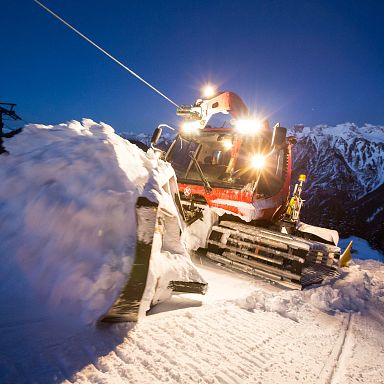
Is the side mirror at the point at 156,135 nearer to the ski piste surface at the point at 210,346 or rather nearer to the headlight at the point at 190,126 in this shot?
the headlight at the point at 190,126

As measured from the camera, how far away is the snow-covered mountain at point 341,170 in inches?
2827

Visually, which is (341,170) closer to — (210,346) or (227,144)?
(227,144)

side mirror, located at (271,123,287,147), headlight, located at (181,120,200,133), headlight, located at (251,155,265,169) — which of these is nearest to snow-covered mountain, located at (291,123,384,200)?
headlight, located at (181,120,200,133)

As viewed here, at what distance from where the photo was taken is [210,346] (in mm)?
2238

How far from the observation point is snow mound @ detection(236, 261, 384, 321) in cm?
351

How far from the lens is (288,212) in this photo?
7328mm

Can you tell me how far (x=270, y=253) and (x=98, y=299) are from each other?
3.90 m

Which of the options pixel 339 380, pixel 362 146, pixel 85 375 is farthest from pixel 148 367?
pixel 362 146

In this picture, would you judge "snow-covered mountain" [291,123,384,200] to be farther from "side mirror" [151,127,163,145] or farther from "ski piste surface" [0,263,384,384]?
"ski piste surface" [0,263,384,384]

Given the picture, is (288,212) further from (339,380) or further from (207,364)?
(207,364)

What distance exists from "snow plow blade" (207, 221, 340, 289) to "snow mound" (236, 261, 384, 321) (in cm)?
32

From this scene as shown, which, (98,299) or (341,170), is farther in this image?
(341,170)

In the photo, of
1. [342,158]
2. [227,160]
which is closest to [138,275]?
[227,160]

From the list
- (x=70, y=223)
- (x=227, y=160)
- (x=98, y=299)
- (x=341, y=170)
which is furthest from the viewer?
(x=341, y=170)
